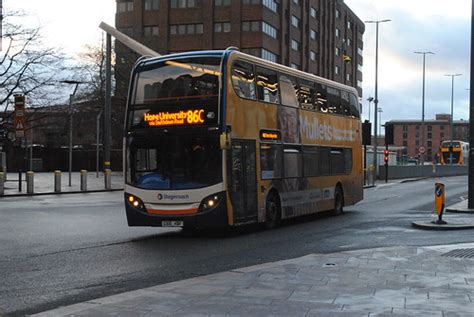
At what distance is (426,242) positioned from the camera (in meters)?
12.5

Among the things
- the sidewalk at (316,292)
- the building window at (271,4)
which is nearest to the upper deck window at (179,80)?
the sidewalk at (316,292)

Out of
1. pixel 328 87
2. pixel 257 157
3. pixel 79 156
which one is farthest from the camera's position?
pixel 79 156

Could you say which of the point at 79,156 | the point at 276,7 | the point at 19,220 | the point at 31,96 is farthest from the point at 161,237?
the point at 276,7

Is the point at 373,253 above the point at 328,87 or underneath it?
underneath

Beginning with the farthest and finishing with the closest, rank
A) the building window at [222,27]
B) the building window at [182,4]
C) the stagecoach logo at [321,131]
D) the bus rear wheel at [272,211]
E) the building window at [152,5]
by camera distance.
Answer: the building window at [152,5] < the building window at [182,4] < the building window at [222,27] < the stagecoach logo at [321,131] < the bus rear wheel at [272,211]

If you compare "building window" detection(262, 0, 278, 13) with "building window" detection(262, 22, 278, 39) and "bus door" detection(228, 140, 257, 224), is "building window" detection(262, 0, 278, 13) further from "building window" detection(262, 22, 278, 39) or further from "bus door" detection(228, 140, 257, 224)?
"bus door" detection(228, 140, 257, 224)

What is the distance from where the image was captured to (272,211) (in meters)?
14.9

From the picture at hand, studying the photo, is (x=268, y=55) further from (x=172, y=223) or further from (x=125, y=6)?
(x=172, y=223)

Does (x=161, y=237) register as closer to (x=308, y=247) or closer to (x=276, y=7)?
(x=308, y=247)

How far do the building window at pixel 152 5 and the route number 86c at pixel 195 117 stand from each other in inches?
2414

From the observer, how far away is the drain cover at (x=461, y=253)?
1027 centimetres

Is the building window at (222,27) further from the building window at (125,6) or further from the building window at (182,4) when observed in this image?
the building window at (125,6)

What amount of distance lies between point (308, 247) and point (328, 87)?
7.48 m

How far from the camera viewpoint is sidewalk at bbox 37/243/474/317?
20.5 ft
